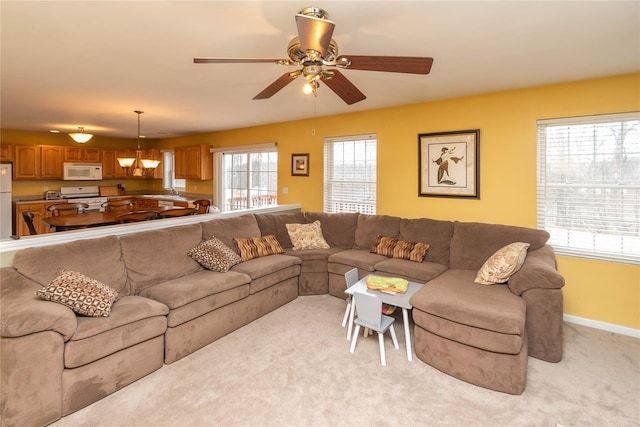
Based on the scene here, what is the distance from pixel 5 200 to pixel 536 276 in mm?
8041

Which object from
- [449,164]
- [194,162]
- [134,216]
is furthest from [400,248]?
[194,162]

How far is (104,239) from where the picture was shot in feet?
9.08

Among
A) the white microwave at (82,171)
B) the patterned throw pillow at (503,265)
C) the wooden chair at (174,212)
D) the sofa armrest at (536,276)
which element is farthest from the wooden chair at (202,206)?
the sofa armrest at (536,276)

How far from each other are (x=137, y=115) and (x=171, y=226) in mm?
2548

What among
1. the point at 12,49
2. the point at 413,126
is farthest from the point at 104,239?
the point at 413,126

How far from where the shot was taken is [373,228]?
430 cm

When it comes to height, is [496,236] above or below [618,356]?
above

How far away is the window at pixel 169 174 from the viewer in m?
7.88

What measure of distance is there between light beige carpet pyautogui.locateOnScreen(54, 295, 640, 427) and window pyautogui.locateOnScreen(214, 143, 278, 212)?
3.60 m

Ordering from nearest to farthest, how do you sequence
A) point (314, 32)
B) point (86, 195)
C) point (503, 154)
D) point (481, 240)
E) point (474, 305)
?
point (314, 32)
point (474, 305)
point (481, 240)
point (503, 154)
point (86, 195)

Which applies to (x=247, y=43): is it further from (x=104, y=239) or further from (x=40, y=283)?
(x=40, y=283)

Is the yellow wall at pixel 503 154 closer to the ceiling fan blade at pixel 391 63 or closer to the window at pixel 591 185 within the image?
the window at pixel 591 185

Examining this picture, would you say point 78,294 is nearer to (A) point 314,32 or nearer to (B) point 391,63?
(A) point 314,32

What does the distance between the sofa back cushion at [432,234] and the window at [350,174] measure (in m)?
0.81
